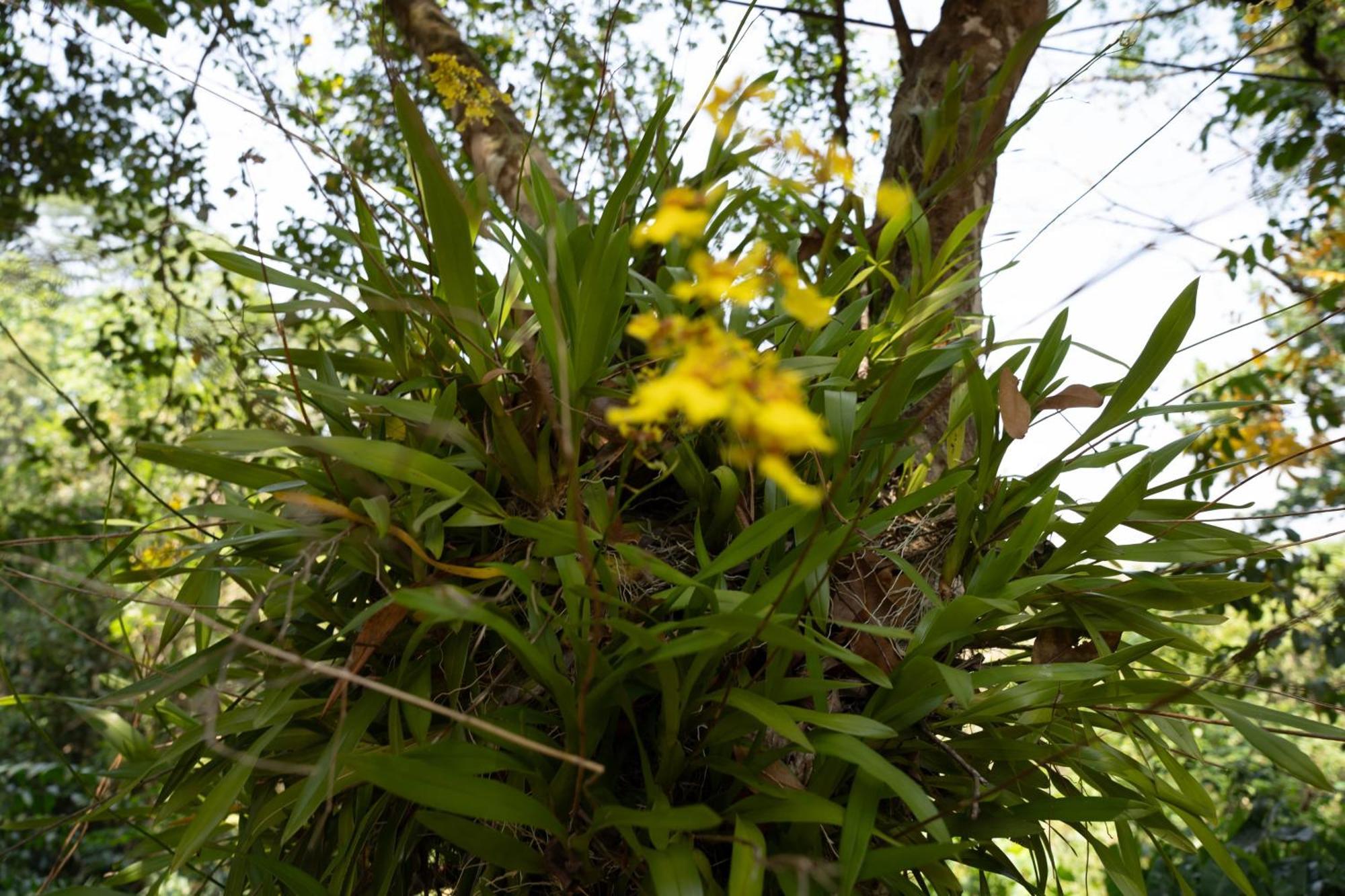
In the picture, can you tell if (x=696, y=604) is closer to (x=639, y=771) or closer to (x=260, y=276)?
(x=639, y=771)

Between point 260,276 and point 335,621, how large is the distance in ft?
1.05

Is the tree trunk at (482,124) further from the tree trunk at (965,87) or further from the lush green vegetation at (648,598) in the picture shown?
the tree trunk at (965,87)

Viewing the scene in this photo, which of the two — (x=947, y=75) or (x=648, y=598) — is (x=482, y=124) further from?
(x=648, y=598)

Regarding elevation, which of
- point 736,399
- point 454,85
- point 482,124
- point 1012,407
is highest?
point 482,124

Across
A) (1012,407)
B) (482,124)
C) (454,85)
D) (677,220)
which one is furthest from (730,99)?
(482,124)

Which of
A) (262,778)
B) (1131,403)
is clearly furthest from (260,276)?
(1131,403)

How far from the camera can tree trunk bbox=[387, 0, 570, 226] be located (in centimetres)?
133

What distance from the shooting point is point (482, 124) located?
142cm

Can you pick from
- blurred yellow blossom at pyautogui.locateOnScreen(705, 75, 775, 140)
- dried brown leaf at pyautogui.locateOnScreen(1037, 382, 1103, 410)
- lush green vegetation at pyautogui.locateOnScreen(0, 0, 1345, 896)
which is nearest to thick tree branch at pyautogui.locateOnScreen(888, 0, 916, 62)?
lush green vegetation at pyautogui.locateOnScreen(0, 0, 1345, 896)

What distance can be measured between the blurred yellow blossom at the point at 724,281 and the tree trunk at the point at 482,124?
37.1 inches

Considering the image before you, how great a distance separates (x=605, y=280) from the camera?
2.27 ft

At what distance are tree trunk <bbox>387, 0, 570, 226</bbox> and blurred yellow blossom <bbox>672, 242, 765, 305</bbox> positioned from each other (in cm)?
94

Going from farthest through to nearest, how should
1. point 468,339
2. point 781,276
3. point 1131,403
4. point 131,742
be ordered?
1. point 131,742
2. point 1131,403
3. point 468,339
4. point 781,276

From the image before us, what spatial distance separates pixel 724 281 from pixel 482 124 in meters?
1.28
